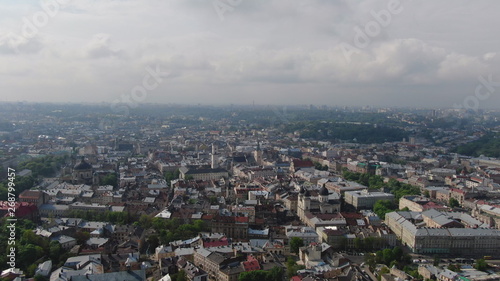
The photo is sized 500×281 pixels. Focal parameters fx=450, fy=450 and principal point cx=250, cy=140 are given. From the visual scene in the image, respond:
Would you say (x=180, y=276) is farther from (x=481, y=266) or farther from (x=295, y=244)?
(x=481, y=266)

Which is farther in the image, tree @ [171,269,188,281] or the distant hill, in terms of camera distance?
the distant hill

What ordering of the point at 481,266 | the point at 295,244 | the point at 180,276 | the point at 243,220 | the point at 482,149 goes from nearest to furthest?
the point at 180,276, the point at 481,266, the point at 295,244, the point at 243,220, the point at 482,149

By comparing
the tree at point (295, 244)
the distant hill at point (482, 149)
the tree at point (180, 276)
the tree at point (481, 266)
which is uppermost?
the tree at point (180, 276)

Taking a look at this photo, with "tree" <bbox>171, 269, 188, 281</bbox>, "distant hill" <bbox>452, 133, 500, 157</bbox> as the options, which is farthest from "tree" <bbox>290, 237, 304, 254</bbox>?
"distant hill" <bbox>452, 133, 500, 157</bbox>

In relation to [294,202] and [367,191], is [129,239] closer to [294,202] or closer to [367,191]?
[294,202]

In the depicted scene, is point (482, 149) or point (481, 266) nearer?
point (481, 266)

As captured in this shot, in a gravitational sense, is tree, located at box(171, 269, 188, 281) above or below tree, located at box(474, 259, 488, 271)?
above

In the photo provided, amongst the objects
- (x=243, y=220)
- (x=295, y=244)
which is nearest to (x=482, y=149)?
(x=243, y=220)

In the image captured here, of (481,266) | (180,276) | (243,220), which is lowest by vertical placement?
(481,266)

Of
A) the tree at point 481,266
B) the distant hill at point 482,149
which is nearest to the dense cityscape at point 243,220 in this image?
the tree at point 481,266

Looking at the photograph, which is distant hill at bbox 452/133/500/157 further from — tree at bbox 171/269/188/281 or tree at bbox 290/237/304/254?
tree at bbox 171/269/188/281

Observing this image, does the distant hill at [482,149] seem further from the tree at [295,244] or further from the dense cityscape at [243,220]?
the tree at [295,244]

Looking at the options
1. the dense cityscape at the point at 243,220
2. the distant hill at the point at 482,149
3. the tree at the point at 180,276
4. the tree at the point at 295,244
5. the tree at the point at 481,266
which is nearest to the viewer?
the tree at the point at 180,276

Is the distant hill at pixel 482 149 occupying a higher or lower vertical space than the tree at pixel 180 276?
lower
